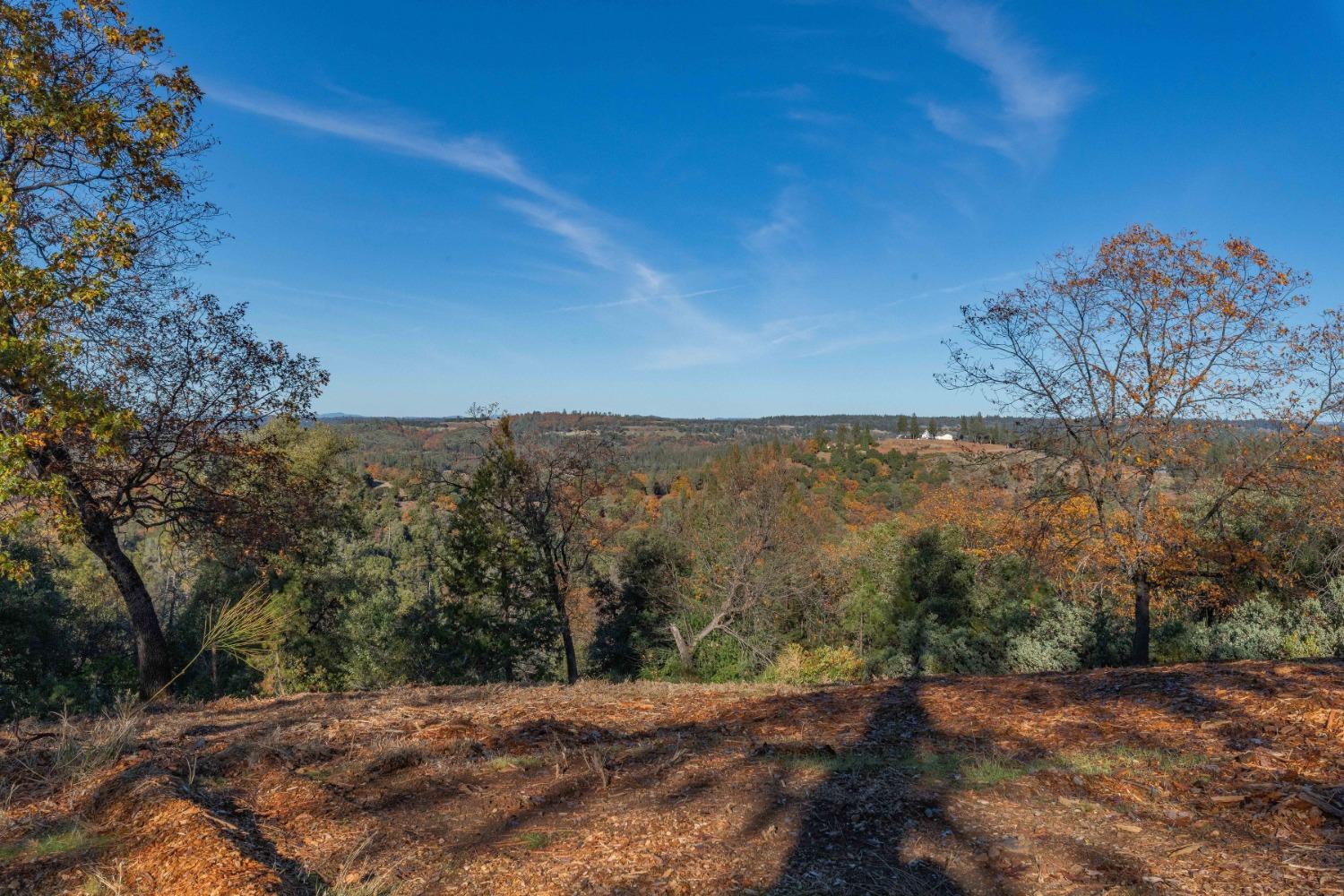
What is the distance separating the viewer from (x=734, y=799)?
405 cm

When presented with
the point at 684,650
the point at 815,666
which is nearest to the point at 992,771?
the point at 684,650

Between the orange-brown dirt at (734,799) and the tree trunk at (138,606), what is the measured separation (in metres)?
3.63

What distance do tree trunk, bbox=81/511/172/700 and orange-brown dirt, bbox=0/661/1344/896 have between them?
363cm

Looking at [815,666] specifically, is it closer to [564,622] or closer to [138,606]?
[564,622]

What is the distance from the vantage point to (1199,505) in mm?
13719

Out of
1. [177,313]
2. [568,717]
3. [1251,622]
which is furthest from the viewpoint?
[1251,622]

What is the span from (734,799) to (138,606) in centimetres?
891

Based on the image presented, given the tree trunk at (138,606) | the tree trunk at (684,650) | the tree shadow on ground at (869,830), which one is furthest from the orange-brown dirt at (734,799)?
the tree trunk at (684,650)

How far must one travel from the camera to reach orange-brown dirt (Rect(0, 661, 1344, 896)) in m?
3.12

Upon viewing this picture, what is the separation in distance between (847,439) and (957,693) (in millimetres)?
86208

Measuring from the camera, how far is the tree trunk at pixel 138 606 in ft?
28.3

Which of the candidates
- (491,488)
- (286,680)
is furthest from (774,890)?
(286,680)

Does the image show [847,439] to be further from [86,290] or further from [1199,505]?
[86,290]

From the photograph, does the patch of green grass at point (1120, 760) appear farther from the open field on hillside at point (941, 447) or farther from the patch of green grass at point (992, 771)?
the open field on hillside at point (941, 447)
